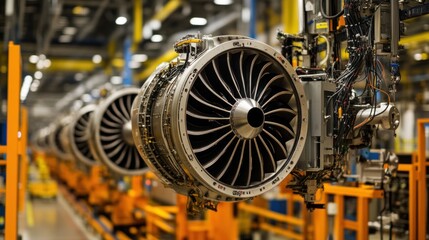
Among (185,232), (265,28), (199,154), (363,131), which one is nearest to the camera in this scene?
(199,154)

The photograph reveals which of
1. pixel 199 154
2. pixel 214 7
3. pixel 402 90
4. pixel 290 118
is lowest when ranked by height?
pixel 199 154

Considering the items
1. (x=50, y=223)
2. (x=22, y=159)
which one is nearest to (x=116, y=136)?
(x=22, y=159)

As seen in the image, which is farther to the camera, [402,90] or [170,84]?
[402,90]

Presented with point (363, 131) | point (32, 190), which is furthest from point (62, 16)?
point (363, 131)

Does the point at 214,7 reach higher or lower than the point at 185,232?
higher

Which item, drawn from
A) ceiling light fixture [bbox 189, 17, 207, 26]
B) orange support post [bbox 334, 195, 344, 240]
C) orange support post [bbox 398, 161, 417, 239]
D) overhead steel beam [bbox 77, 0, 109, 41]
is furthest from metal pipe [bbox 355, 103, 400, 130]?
overhead steel beam [bbox 77, 0, 109, 41]

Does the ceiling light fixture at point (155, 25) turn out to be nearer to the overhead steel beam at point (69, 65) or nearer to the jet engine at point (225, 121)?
the overhead steel beam at point (69, 65)

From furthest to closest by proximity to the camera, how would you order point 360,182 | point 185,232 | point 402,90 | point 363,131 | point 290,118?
point 402,90 → point 185,232 → point 360,182 → point 363,131 → point 290,118

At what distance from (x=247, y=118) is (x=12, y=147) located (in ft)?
6.14

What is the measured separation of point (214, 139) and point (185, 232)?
346 centimetres

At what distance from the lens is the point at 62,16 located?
518 inches

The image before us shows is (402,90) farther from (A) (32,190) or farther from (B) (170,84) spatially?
(B) (170,84)

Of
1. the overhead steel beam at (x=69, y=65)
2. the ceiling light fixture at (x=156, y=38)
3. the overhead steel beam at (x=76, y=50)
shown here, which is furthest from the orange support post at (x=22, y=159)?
the overhead steel beam at (x=69, y=65)

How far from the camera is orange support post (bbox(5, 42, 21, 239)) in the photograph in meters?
3.95
